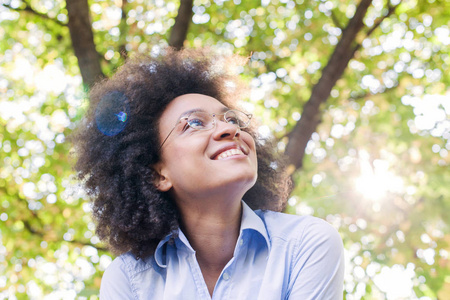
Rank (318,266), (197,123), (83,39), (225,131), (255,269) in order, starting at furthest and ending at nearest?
(83,39)
(197,123)
(225,131)
(255,269)
(318,266)

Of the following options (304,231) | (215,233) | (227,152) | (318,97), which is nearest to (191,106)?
(227,152)

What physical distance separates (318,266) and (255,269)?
30 cm

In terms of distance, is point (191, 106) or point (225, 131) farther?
point (191, 106)

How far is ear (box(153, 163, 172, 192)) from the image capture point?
242 cm

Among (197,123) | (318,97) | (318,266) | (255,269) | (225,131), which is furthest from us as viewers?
(318,97)

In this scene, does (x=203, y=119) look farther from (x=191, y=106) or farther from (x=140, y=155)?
(x=140, y=155)

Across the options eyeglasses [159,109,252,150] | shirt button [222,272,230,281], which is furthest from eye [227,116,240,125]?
shirt button [222,272,230,281]

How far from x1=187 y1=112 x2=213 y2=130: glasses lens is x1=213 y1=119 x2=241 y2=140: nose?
0.07m

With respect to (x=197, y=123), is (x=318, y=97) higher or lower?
lower

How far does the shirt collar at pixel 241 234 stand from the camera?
2186 mm

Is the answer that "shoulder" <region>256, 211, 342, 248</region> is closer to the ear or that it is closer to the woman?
the woman

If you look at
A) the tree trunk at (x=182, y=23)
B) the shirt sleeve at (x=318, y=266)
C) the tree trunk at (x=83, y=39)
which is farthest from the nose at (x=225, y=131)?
the tree trunk at (x=182, y=23)

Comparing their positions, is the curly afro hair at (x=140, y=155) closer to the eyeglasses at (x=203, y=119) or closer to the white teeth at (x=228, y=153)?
the eyeglasses at (x=203, y=119)

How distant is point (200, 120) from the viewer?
2375 millimetres
